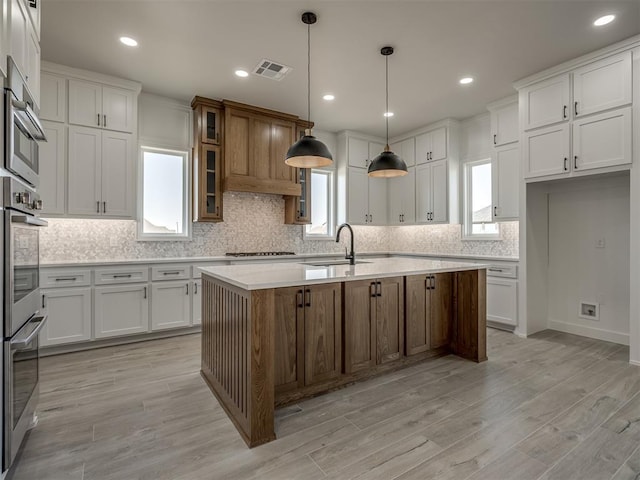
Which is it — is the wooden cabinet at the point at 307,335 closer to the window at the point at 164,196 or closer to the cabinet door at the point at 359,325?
the cabinet door at the point at 359,325

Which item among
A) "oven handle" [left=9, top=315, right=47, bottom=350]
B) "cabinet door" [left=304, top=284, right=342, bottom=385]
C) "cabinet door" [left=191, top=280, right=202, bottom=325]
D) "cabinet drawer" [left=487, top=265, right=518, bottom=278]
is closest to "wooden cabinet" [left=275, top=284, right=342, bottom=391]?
"cabinet door" [left=304, top=284, right=342, bottom=385]

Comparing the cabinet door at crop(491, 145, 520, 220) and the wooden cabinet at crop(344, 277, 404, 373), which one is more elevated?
the cabinet door at crop(491, 145, 520, 220)

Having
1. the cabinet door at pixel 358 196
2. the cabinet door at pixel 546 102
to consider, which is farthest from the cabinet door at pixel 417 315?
the cabinet door at pixel 358 196

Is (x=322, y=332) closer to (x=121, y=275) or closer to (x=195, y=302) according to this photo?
(x=195, y=302)

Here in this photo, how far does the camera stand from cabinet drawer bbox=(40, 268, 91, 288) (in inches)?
134

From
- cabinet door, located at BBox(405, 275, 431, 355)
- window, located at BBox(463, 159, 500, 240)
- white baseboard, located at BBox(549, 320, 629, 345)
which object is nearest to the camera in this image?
cabinet door, located at BBox(405, 275, 431, 355)

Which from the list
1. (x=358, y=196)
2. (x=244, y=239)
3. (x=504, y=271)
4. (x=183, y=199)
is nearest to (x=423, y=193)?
(x=358, y=196)

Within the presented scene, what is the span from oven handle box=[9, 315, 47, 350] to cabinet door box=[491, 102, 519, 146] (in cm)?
511

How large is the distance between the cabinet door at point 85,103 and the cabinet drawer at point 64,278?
158cm

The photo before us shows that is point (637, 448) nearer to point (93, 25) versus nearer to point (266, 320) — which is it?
point (266, 320)

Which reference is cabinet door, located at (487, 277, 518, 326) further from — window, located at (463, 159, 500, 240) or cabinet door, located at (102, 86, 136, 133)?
cabinet door, located at (102, 86, 136, 133)

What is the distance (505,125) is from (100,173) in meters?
5.00

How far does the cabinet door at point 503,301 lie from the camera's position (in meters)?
4.21

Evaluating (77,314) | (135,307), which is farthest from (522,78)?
(77,314)
